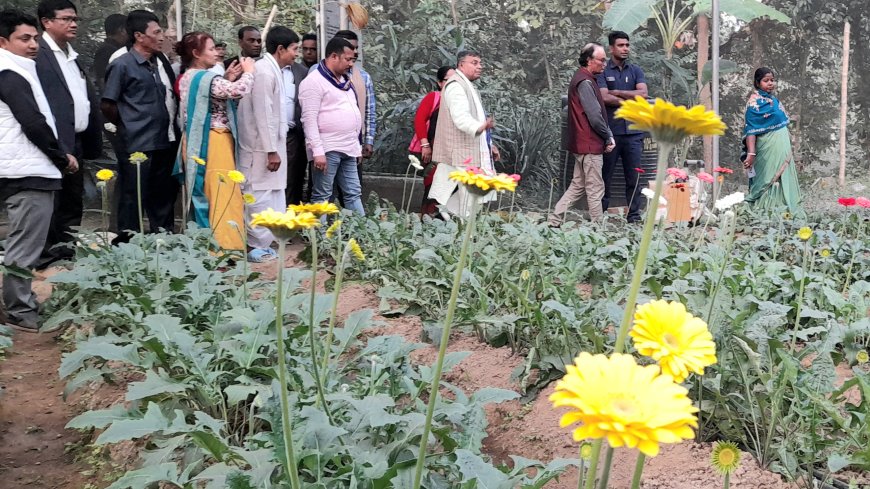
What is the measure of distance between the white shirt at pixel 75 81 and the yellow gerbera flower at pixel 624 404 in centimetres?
486

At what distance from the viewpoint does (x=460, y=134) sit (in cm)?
612

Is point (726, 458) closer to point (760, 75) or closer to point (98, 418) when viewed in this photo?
point (98, 418)

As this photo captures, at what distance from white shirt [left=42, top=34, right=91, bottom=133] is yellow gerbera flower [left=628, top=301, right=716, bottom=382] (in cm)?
478

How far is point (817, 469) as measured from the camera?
220cm

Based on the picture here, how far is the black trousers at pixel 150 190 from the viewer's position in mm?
5398

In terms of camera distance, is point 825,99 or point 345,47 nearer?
point 345,47

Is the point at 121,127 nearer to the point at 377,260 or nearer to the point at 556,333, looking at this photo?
the point at 377,260

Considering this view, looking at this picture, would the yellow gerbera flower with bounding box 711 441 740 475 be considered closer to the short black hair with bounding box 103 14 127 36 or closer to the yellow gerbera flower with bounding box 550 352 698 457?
the yellow gerbera flower with bounding box 550 352 698 457

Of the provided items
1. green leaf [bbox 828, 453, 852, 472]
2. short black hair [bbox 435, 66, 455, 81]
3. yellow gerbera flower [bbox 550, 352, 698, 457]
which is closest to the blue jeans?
short black hair [bbox 435, 66, 455, 81]

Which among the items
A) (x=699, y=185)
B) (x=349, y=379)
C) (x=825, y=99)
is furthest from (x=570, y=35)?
(x=349, y=379)

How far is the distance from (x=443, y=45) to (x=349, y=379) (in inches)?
399

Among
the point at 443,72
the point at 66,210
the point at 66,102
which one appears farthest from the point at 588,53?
the point at 66,210

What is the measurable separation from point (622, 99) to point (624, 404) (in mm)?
6800

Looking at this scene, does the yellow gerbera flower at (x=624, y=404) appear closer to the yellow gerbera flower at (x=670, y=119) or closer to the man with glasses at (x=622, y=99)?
the yellow gerbera flower at (x=670, y=119)
